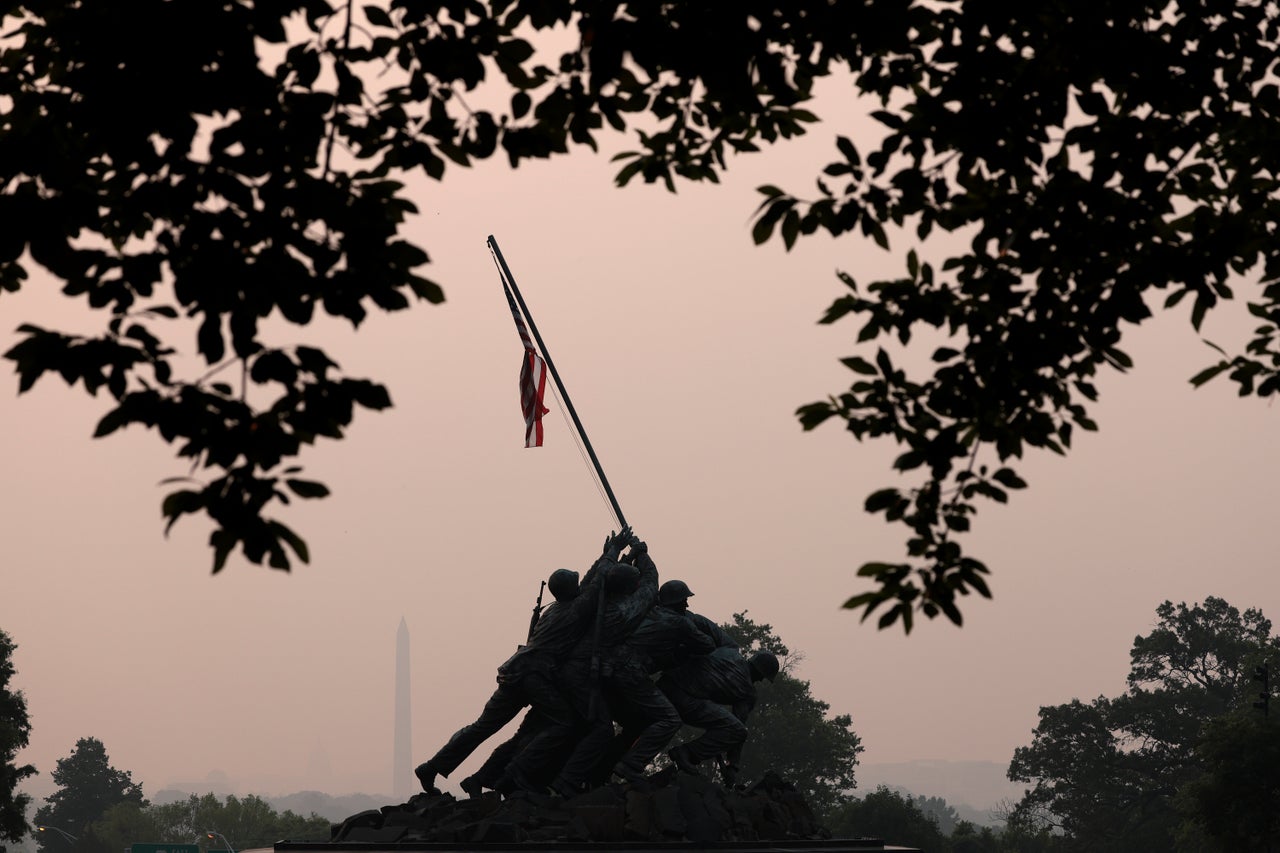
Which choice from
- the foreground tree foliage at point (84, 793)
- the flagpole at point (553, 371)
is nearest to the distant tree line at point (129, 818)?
the foreground tree foliage at point (84, 793)

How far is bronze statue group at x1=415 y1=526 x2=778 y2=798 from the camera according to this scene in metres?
18.2

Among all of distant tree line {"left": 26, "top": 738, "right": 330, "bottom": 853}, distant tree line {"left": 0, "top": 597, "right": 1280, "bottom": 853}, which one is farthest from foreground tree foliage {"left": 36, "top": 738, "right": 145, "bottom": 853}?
Answer: distant tree line {"left": 0, "top": 597, "right": 1280, "bottom": 853}

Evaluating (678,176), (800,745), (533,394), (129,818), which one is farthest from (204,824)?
(678,176)

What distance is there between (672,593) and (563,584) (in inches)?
52.7

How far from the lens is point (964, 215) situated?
26.2 ft

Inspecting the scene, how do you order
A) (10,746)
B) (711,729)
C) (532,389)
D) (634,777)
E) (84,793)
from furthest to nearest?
(84,793) < (10,746) < (532,389) < (711,729) < (634,777)

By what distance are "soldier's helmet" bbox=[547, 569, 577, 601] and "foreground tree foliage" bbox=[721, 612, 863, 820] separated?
39.1 m

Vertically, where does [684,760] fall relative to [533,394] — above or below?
below

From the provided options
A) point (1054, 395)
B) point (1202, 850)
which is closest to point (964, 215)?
point (1054, 395)

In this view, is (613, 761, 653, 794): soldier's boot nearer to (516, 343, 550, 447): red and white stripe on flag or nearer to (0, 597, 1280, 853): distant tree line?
(516, 343, 550, 447): red and white stripe on flag

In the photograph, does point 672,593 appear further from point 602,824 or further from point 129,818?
point 129,818

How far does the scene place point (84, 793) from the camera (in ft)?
333

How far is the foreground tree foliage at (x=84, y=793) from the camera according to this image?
3922 inches

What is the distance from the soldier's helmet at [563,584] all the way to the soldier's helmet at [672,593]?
1.08m
